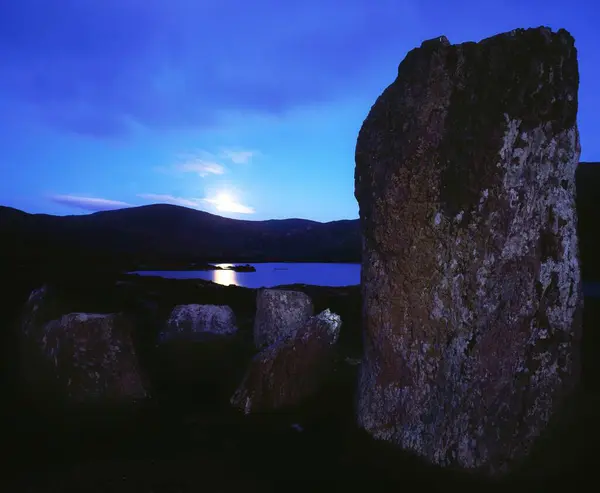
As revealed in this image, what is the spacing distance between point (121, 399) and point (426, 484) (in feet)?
10.7

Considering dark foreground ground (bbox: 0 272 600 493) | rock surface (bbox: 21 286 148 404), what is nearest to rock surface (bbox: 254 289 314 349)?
dark foreground ground (bbox: 0 272 600 493)

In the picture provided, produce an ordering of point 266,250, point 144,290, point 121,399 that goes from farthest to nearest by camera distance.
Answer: point 266,250 → point 144,290 → point 121,399

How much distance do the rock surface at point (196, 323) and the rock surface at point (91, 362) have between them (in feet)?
12.6

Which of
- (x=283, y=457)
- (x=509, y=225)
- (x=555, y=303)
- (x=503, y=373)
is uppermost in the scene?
(x=509, y=225)

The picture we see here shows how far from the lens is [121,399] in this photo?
4.94 metres

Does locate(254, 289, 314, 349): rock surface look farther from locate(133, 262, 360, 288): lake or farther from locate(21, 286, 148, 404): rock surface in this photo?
locate(133, 262, 360, 288): lake

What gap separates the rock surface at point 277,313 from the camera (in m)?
8.69

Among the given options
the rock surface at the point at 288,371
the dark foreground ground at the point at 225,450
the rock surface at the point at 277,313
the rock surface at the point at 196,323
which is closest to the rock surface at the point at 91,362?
the dark foreground ground at the point at 225,450

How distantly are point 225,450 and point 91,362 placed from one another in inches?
80.7

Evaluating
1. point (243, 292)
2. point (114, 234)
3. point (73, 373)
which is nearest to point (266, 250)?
point (114, 234)

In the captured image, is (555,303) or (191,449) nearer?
(555,303)

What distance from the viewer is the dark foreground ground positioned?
3207 mm

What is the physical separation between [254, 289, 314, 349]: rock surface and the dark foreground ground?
3006 millimetres

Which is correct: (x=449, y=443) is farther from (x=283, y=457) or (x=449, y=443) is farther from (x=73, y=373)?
(x=73, y=373)
